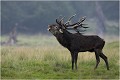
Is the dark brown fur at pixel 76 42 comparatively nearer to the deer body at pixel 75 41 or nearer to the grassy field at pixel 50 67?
the deer body at pixel 75 41

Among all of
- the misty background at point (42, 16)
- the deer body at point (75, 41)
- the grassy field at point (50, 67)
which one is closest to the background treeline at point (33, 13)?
the misty background at point (42, 16)

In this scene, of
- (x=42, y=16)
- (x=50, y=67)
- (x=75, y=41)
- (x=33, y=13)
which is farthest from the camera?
(x=33, y=13)

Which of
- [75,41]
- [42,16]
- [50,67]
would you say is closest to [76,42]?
[75,41]

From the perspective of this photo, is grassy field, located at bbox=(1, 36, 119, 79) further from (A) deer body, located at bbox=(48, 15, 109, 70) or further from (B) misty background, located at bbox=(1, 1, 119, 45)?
(B) misty background, located at bbox=(1, 1, 119, 45)

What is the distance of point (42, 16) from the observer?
49562 mm

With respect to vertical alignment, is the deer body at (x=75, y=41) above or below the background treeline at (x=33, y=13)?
below

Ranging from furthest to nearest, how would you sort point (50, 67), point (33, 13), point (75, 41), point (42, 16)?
point (33, 13)
point (42, 16)
point (50, 67)
point (75, 41)

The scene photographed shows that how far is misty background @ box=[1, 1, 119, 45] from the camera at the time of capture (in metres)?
47.7

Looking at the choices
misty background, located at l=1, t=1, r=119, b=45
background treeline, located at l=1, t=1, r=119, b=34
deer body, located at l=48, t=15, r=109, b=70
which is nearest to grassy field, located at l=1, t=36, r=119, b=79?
deer body, located at l=48, t=15, r=109, b=70

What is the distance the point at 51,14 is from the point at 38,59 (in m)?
34.9

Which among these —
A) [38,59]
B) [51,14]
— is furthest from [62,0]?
[38,59]

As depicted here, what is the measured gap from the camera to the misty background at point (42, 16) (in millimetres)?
47656

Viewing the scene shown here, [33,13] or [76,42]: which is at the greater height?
[33,13]

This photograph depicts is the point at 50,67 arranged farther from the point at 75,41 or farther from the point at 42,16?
the point at 42,16
